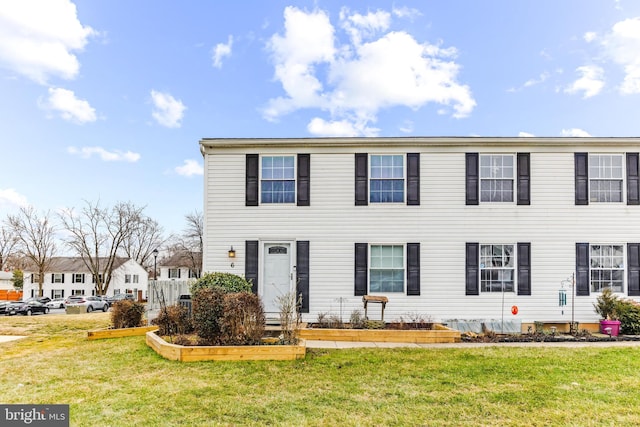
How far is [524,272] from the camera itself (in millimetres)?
11289

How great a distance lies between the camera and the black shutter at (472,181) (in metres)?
11.5

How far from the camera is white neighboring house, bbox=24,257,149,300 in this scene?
2045 inches

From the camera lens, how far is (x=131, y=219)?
4662 centimetres

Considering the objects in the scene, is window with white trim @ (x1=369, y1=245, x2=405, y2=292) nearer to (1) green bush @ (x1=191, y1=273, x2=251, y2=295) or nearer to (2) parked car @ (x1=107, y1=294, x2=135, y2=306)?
(1) green bush @ (x1=191, y1=273, x2=251, y2=295)

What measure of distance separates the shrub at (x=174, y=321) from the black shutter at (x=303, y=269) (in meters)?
3.16

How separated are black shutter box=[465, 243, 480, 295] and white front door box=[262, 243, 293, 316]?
15.0ft

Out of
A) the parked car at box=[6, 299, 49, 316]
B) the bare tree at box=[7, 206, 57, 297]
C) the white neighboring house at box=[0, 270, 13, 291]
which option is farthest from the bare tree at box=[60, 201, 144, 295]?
the parked car at box=[6, 299, 49, 316]

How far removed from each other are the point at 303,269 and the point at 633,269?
850cm

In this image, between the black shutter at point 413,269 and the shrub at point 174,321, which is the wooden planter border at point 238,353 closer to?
the shrub at point 174,321

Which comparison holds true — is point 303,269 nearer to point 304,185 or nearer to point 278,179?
point 304,185

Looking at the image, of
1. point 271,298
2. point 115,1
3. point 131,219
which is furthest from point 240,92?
point 131,219

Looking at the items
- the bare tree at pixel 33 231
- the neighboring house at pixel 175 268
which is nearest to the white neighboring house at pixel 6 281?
the bare tree at pixel 33 231

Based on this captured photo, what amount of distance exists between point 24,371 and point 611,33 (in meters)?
16.6

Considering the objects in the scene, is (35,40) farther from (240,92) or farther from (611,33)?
(611,33)
